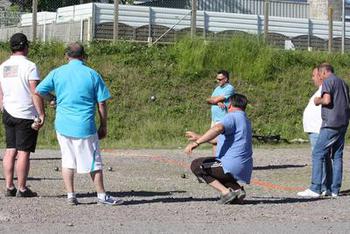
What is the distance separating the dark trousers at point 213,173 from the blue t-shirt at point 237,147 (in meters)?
0.07

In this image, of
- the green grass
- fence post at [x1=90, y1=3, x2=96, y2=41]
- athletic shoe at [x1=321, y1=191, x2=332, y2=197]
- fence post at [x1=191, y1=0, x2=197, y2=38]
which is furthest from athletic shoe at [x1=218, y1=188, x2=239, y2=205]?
fence post at [x1=191, y1=0, x2=197, y2=38]

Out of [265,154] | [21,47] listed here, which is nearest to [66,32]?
[265,154]

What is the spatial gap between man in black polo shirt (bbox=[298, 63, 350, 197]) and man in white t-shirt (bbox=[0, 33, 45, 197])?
3664 millimetres

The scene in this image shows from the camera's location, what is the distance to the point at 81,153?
28.2 ft

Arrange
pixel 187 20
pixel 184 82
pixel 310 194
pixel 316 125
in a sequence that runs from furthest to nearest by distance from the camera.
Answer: pixel 187 20 → pixel 184 82 → pixel 316 125 → pixel 310 194

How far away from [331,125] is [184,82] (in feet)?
46.7

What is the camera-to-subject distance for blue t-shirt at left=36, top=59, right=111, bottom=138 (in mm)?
8609

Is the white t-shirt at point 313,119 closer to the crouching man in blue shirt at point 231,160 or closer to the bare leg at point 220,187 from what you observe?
the crouching man in blue shirt at point 231,160

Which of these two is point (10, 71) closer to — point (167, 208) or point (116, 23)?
point (167, 208)

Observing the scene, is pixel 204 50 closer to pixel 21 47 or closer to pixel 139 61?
pixel 139 61

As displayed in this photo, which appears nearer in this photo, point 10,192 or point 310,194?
point 10,192

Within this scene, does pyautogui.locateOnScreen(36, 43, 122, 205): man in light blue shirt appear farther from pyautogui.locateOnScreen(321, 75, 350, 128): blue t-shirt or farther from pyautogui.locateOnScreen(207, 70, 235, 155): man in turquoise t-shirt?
pyautogui.locateOnScreen(207, 70, 235, 155): man in turquoise t-shirt

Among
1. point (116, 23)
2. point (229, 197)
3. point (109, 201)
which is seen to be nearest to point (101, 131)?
point (109, 201)

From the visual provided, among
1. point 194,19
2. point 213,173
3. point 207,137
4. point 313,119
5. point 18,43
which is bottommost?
point 213,173
